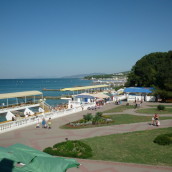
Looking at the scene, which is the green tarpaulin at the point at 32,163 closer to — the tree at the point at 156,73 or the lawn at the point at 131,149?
the lawn at the point at 131,149

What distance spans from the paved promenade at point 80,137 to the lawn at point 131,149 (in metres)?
0.81

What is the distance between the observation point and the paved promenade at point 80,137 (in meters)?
11.6

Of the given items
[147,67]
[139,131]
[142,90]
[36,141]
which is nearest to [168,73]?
[142,90]

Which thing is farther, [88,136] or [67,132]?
[67,132]

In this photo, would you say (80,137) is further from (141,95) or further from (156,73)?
(156,73)

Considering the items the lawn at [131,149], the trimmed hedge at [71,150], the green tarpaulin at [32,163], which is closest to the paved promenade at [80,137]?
the trimmed hedge at [71,150]

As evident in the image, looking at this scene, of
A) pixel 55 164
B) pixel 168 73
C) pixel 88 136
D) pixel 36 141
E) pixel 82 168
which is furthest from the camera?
pixel 168 73

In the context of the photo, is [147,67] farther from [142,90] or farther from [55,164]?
[55,164]

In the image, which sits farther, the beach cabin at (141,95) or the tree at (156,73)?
the beach cabin at (141,95)

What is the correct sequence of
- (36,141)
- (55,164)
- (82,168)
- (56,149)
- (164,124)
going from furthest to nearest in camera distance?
(164,124)
(36,141)
(56,149)
(82,168)
(55,164)

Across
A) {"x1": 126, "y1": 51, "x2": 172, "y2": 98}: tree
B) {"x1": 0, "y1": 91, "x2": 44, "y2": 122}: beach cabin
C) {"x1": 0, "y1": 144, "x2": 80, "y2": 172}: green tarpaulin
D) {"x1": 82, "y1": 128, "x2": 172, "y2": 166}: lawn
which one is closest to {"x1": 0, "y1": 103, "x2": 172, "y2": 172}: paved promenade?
{"x1": 82, "y1": 128, "x2": 172, "y2": 166}: lawn

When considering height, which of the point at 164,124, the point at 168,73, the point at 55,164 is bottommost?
the point at 164,124

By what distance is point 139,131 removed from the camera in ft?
64.5

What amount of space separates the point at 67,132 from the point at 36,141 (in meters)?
3.84
